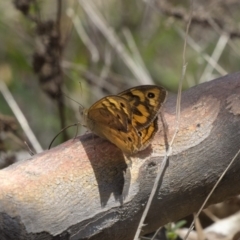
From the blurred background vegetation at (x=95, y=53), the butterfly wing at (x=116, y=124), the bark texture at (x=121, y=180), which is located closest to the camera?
the bark texture at (x=121, y=180)

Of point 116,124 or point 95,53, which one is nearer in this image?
point 116,124

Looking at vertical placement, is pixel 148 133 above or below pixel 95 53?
below

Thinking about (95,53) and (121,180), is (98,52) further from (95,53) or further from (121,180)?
(121,180)

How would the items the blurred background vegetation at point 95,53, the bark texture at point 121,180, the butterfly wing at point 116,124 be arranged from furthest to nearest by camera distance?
the blurred background vegetation at point 95,53 < the butterfly wing at point 116,124 < the bark texture at point 121,180

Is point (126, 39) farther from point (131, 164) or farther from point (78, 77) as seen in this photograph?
point (131, 164)

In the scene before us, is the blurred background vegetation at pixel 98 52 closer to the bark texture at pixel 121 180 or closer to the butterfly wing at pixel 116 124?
the butterfly wing at pixel 116 124

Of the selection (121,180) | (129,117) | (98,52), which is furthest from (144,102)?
(98,52)

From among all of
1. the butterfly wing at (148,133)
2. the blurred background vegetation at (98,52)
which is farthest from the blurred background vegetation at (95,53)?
the butterfly wing at (148,133)
